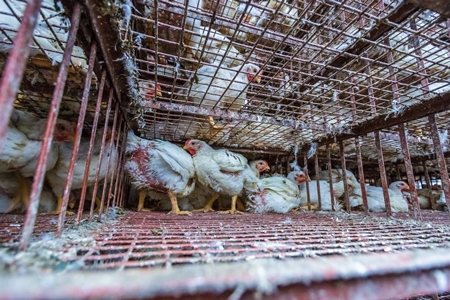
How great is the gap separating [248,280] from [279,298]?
7cm

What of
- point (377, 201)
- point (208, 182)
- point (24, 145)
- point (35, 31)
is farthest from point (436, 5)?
point (377, 201)

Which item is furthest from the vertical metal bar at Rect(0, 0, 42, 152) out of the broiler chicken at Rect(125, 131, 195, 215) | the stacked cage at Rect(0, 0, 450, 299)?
the broiler chicken at Rect(125, 131, 195, 215)

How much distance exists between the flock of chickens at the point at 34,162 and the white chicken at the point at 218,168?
0.73 metres

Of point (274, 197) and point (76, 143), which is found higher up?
point (76, 143)

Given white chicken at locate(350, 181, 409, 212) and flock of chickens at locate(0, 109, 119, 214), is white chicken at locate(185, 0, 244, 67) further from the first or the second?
white chicken at locate(350, 181, 409, 212)

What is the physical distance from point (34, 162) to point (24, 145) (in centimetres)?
11

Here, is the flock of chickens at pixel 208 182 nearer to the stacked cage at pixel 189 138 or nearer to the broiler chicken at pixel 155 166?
the broiler chicken at pixel 155 166

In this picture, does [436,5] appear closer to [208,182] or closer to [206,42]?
[206,42]

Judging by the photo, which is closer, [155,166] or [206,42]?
[206,42]

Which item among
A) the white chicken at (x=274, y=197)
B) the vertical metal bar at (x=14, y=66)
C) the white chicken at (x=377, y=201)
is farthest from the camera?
the white chicken at (x=377, y=201)

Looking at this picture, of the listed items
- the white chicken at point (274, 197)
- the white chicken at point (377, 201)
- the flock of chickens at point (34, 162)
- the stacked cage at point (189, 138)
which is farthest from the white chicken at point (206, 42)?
the white chicken at point (377, 201)

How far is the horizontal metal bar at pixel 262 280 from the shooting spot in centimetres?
21

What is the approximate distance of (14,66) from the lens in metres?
0.36

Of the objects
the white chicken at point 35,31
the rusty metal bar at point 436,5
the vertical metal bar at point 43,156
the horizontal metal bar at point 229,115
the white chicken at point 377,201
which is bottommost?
the white chicken at point 377,201
